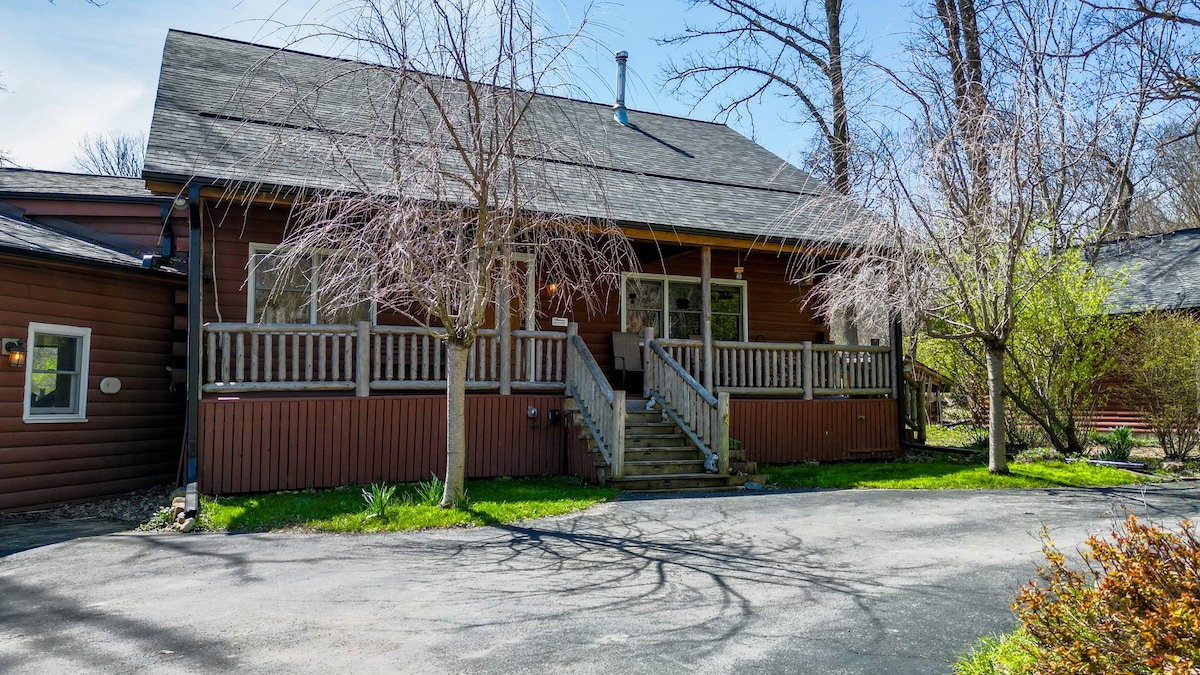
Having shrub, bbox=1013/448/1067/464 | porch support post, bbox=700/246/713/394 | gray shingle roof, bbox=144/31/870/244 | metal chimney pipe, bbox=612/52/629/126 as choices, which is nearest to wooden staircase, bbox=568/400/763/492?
porch support post, bbox=700/246/713/394

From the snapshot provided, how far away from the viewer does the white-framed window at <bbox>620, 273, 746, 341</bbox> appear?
14674 mm

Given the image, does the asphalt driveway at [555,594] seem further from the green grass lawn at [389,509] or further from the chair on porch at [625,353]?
the chair on porch at [625,353]

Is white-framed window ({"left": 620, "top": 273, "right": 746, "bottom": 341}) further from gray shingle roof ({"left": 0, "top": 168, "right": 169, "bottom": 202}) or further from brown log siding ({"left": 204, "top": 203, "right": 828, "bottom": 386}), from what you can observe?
gray shingle roof ({"left": 0, "top": 168, "right": 169, "bottom": 202})

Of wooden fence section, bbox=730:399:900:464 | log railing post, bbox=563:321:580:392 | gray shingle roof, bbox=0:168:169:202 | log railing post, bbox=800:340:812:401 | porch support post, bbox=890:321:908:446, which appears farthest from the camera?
porch support post, bbox=890:321:908:446

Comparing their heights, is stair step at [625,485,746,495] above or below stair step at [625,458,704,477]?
below

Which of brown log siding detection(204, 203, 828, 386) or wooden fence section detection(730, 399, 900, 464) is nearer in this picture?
brown log siding detection(204, 203, 828, 386)

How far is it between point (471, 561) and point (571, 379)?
17.5ft

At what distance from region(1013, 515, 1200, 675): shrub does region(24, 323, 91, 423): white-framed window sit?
36.3 feet

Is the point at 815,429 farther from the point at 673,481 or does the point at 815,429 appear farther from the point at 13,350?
the point at 13,350

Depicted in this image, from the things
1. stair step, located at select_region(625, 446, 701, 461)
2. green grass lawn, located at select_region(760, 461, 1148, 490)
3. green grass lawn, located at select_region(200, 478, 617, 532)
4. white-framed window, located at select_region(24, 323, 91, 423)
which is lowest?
green grass lawn, located at select_region(200, 478, 617, 532)

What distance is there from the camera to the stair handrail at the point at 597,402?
1030cm

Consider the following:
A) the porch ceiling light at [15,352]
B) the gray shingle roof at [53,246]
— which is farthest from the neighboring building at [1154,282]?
the porch ceiling light at [15,352]

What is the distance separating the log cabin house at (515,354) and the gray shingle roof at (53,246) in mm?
1187

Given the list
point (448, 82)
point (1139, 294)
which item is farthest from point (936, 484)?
point (1139, 294)
